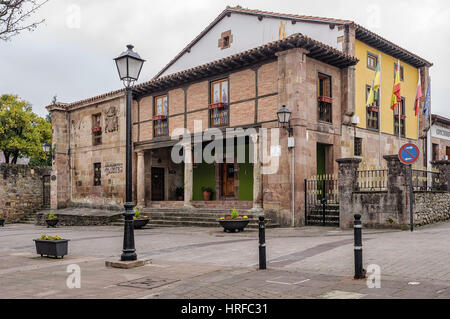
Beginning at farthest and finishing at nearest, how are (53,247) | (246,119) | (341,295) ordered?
1. (246,119)
2. (53,247)
3. (341,295)

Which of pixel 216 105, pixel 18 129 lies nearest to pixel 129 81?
pixel 216 105

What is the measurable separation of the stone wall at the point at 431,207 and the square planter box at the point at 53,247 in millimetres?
9753

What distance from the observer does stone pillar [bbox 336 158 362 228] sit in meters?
13.6

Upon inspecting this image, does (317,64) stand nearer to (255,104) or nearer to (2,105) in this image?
(255,104)

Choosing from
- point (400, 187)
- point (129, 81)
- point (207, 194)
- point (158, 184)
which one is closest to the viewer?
point (129, 81)

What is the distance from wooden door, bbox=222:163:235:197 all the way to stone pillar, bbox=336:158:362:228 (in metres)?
8.19

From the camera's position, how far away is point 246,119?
1702 cm

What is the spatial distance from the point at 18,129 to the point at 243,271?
30.5 metres

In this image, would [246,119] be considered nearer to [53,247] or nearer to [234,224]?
[234,224]

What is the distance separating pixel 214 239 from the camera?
12383 millimetres

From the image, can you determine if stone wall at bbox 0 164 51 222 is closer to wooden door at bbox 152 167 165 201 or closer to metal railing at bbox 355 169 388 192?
wooden door at bbox 152 167 165 201

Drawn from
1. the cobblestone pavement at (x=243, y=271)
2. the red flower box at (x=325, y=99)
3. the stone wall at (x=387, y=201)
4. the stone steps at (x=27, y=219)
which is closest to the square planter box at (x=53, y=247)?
the cobblestone pavement at (x=243, y=271)
